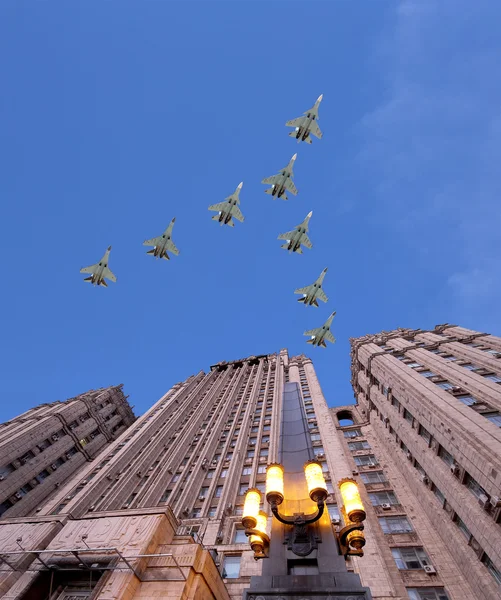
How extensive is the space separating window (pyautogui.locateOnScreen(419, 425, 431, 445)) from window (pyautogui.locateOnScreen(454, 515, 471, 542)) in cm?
649

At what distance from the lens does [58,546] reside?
1798 cm

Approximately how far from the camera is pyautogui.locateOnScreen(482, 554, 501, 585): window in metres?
20.3

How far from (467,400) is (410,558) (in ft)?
46.3

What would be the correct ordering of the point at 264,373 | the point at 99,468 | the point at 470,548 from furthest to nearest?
the point at 264,373 → the point at 99,468 → the point at 470,548

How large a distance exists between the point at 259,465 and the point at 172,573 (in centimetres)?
2174

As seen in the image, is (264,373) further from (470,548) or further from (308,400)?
(470,548)

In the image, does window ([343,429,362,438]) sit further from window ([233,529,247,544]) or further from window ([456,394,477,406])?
window ([233,529,247,544])

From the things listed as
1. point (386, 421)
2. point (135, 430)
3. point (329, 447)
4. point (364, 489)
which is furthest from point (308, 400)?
point (135, 430)

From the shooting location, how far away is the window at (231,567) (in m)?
21.5

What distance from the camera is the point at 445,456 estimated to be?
93.3ft

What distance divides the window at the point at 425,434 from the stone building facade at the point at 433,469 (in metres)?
0.16

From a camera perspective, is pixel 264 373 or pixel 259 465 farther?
pixel 264 373

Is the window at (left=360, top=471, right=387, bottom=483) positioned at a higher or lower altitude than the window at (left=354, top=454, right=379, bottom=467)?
lower

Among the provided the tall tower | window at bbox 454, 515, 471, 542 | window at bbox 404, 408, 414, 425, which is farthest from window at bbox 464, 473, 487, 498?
window at bbox 404, 408, 414, 425
